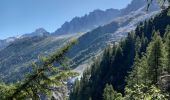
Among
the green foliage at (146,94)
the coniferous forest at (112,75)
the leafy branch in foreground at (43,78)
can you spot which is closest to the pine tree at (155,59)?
the coniferous forest at (112,75)

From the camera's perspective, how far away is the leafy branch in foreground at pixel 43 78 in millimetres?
10977

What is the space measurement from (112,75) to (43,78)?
153 m

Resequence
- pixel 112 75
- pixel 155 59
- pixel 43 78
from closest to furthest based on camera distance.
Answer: pixel 43 78 < pixel 155 59 < pixel 112 75

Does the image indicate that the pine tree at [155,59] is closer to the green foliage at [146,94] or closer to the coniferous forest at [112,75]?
the coniferous forest at [112,75]

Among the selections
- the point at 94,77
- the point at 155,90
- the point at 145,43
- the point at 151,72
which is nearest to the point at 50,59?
the point at 155,90

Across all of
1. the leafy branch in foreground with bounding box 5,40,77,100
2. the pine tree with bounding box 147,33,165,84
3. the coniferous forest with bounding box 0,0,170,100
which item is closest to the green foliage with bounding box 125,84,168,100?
the coniferous forest with bounding box 0,0,170,100

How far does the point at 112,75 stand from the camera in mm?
163625

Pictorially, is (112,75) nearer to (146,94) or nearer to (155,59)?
(155,59)

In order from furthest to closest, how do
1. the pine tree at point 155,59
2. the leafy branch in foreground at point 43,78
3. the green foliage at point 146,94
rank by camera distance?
1. the pine tree at point 155,59
2. the green foliage at point 146,94
3. the leafy branch in foreground at point 43,78

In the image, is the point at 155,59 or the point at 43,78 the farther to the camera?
the point at 155,59

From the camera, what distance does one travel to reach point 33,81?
11.1 metres

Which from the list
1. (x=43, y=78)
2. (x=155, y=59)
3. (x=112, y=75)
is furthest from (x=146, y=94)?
(x=112, y=75)

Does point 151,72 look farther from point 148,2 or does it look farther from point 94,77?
point 94,77

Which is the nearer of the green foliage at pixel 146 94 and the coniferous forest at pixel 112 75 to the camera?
the coniferous forest at pixel 112 75
